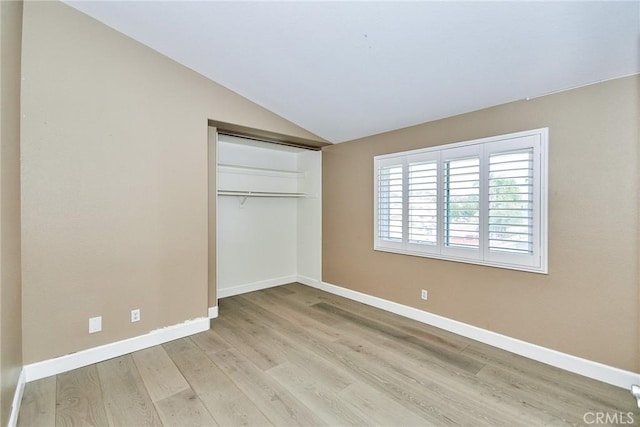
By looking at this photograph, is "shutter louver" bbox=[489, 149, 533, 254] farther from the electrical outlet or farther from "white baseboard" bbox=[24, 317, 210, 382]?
the electrical outlet

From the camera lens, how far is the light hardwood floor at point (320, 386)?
1.89 m

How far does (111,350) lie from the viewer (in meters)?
2.62

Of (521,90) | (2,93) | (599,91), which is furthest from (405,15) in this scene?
(2,93)

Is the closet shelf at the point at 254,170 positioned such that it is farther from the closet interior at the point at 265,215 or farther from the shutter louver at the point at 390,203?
the shutter louver at the point at 390,203

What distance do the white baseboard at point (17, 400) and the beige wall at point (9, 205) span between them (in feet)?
0.21

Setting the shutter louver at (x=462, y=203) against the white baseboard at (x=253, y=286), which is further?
the white baseboard at (x=253, y=286)

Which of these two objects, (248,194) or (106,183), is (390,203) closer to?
(248,194)

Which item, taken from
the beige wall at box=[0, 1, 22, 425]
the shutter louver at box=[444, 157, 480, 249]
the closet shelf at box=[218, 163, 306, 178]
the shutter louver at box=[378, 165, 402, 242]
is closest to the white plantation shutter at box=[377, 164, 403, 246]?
the shutter louver at box=[378, 165, 402, 242]

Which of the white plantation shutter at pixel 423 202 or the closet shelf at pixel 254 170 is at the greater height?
the closet shelf at pixel 254 170

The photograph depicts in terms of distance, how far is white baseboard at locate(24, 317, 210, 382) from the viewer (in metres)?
2.32

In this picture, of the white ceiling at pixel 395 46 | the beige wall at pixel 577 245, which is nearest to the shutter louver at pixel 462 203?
the beige wall at pixel 577 245

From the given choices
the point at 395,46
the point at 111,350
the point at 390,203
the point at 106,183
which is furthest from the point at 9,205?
the point at 390,203

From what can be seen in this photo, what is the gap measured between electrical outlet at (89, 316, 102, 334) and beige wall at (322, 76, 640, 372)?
336 cm

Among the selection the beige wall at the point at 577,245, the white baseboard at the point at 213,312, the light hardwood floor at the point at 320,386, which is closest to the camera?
the light hardwood floor at the point at 320,386
